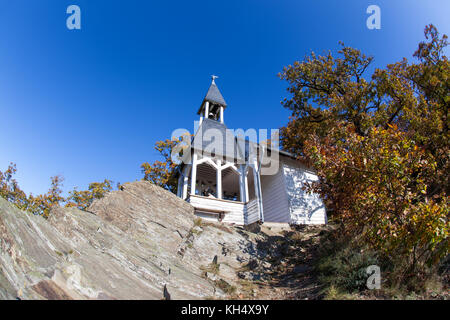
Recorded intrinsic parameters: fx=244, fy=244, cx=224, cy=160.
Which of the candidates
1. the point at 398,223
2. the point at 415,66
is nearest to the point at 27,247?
the point at 398,223

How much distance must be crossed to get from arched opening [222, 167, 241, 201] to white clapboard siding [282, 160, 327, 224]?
12.3 ft

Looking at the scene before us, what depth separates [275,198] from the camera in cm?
1705

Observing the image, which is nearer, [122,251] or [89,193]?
[122,251]

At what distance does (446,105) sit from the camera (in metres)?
10.1

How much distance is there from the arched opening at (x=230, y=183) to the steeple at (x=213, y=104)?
14.2ft

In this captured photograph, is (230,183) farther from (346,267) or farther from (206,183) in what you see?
(346,267)

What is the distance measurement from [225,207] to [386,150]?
382 inches

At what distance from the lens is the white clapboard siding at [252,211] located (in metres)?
13.9

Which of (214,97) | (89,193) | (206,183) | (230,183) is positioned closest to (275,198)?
(230,183)

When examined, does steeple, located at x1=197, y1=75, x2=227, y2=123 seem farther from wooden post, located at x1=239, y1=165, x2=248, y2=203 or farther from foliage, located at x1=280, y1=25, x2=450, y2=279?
foliage, located at x1=280, y1=25, x2=450, y2=279

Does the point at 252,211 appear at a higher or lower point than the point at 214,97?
lower

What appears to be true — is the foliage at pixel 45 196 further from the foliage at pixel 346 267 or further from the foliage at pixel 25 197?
the foliage at pixel 346 267

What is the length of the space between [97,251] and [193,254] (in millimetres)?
3338

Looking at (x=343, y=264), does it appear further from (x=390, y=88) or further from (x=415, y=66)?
(x=415, y=66)
